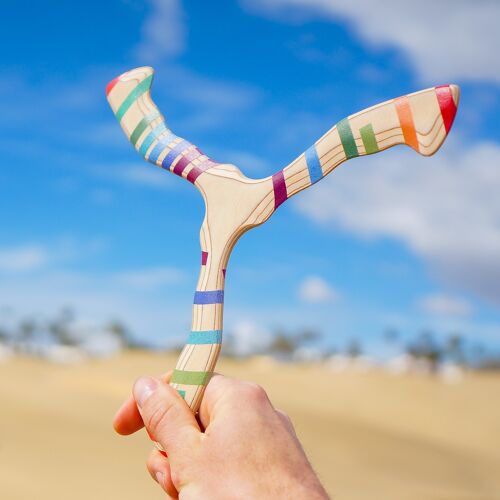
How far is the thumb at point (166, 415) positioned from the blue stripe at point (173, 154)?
516 mm

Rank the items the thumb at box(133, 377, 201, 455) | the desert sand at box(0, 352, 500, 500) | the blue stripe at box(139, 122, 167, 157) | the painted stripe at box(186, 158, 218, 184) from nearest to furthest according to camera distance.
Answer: the thumb at box(133, 377, 201, 455)
the painted stripe at box(186, 158, 218, 184)
the blue stripe at box(139, 122, 167, 157)
the desert sand at box(0, 352, 500, 500)

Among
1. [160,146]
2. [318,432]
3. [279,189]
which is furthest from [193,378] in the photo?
[318,432]

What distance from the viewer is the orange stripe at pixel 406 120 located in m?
1.44

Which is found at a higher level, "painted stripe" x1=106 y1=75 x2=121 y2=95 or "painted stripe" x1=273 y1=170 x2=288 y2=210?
"painted stripe" x1=106 y1=75 x2=121 y2=95

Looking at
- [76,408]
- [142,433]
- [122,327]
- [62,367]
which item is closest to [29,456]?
[142,433]

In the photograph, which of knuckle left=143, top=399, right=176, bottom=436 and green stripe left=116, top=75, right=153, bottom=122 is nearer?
knuckle left=143, top=399, right=176, bottom=436

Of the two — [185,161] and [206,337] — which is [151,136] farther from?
[206,337]

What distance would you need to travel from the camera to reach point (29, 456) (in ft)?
16.4

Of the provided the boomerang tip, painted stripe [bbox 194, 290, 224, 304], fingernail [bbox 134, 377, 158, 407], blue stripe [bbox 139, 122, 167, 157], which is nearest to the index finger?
fingernail [bbox 134, 377, 158, 407]

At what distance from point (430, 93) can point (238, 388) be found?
71 centimetres

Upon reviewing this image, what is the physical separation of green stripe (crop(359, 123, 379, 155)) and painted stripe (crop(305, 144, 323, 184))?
0.34 ft

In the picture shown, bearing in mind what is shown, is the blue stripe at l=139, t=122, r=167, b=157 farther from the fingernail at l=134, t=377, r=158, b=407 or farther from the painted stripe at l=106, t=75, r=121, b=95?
the fingernail at l=134, t=377, r=158, b=407

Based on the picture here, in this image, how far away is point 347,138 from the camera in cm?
147

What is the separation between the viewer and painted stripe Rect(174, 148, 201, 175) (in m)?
1.63
